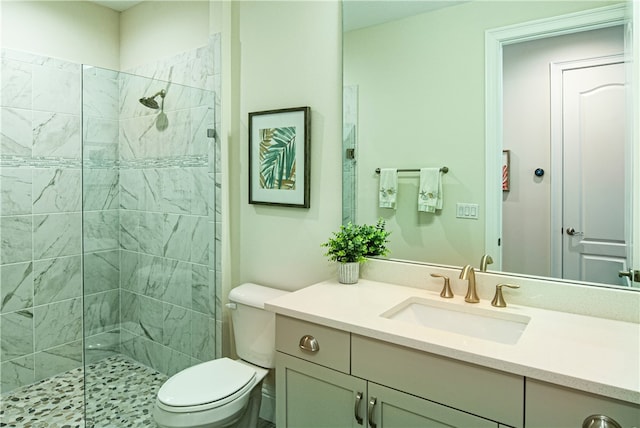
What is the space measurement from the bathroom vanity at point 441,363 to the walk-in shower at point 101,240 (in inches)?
38.5

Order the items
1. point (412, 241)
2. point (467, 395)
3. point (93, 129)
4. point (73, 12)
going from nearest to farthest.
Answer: point (467, 395), point (412, 241), point (93, 129), point (73, 12)

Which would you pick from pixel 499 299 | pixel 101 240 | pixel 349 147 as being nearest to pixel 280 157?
pixel 349 147

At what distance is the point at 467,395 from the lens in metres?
1.18

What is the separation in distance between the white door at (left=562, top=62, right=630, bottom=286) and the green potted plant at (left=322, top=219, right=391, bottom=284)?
2.43 ft

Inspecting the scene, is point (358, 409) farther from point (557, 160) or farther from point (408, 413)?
point (557, 160)

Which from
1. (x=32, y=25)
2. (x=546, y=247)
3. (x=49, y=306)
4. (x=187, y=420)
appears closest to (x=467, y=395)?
(x=546, y=247)

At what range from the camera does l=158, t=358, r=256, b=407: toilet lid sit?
1.70m

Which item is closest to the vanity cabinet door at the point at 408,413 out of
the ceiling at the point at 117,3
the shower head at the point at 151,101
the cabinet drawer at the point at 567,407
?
the cabinet drawer at the point at 567,407

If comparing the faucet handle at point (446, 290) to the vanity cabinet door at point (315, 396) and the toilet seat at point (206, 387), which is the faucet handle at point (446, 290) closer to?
the vanity cabinet door at point (315, 396)

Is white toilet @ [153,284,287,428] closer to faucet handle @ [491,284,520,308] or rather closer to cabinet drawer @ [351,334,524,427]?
cabinet drawer @ [351,334,524,427]

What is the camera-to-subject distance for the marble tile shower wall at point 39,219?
2.61m

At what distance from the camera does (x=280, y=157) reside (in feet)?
7.38

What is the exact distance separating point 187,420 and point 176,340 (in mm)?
811

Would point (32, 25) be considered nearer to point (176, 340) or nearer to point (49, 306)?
point (49, 306)
